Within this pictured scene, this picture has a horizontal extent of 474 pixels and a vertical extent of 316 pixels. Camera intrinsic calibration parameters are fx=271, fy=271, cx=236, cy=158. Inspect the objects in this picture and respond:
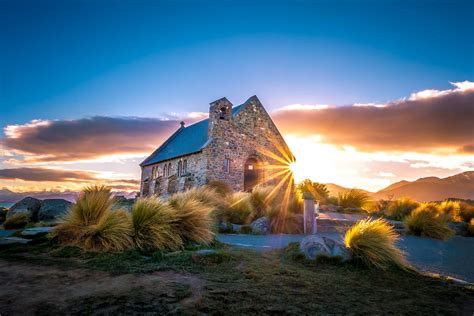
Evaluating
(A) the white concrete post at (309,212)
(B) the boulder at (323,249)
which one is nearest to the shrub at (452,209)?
(A) the white concrete post at (309,212)

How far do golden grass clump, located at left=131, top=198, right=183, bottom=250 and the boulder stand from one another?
8.24 feet

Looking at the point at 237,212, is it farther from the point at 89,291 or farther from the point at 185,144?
the point at 185,144

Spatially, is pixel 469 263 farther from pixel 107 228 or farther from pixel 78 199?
pixel 78 199

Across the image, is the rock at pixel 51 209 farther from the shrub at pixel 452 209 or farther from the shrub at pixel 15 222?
the shrub at pixel 452 209

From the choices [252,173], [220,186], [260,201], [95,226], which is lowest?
[95,226]

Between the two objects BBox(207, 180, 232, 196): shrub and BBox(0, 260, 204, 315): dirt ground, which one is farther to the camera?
BBox(207, 180, 232, 196): shrub

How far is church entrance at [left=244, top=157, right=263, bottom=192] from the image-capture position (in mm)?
22453

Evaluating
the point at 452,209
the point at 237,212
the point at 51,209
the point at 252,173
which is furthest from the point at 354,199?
the point at 51,209

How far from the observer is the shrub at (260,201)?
1179cm

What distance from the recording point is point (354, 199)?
17125 millimetres

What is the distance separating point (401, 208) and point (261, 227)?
9198 millimetres

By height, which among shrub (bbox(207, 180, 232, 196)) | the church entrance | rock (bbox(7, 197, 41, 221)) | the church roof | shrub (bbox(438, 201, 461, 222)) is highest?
the church roof

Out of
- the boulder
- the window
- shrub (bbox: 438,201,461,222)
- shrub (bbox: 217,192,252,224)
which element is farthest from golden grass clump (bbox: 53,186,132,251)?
shrub (bbox: 438,201,461,222)

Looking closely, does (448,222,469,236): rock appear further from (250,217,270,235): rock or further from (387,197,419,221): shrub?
(250,217,270,235): rock
